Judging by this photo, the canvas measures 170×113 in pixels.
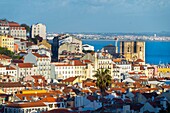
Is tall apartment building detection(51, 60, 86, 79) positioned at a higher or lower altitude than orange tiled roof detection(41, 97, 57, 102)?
higher

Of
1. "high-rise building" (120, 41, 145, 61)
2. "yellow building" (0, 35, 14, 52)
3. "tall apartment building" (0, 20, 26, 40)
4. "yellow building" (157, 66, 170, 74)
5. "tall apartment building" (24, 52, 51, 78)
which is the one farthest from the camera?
"high-rise building" (120, 41, 145, 61)

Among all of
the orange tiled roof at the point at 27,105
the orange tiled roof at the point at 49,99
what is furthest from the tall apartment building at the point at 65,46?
the orange tiled roof at the point at 27,105

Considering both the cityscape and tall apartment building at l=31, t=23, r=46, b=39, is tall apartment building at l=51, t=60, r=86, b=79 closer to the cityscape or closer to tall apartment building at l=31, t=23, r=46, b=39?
the cityscape

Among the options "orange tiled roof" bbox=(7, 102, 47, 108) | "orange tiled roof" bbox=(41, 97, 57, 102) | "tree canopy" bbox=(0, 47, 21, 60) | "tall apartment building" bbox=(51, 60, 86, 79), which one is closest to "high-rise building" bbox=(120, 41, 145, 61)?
"tree canopy" bbox=(0, 47, 21, 60)

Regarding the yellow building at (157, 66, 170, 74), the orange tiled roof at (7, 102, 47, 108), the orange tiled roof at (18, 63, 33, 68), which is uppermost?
the orange tiled roof at (18, 63, 33, 68)

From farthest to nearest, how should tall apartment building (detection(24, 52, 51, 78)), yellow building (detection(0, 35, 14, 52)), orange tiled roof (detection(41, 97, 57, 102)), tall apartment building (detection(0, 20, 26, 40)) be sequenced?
tall apartment building (detection(0, 20, 26, 40)), yellow building (detection(0, 35, 14, 52)), tall apartment building (detection(24, 52, 51, 78)), orange tiled roof (detection(41, 97, 57, 102))

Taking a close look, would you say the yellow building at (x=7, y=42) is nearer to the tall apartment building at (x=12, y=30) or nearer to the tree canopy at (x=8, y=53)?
the tree canopy at (x=8, y=53)

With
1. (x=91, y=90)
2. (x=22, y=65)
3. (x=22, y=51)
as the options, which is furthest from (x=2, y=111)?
(x=22, y=51)

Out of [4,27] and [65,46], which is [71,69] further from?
[4,27]

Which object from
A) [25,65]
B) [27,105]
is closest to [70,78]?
[25,65]
